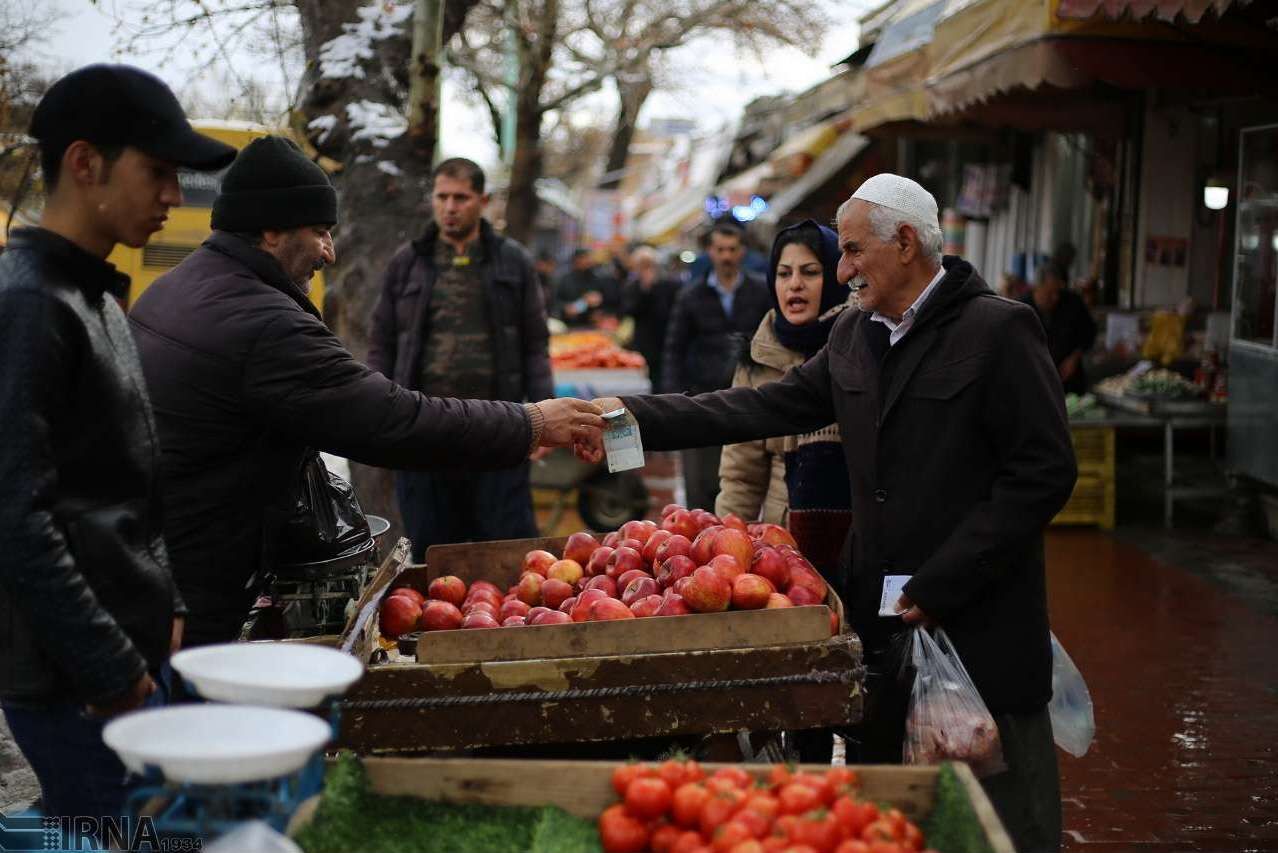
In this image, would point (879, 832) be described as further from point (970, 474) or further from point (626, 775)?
point (970, 474)

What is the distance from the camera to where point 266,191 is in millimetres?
3742

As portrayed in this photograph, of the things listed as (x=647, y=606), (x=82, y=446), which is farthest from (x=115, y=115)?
(x=647, y=606)

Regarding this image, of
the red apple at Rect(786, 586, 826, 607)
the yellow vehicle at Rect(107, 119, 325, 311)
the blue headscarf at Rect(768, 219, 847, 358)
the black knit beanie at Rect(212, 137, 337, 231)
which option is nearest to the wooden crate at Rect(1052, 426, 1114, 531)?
the blue headscarf at Rect(768, 219, 847, 358)

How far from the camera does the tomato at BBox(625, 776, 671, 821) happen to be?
2799 mm

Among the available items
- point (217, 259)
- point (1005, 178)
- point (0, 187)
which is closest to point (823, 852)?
point (217, 259)

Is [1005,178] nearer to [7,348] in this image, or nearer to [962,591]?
[962,591]

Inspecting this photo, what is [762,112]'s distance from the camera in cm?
3056

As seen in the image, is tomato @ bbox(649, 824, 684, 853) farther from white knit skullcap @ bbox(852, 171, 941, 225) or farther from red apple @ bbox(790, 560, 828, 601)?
white knit skullcap @ bbox(852, 171, 941, 225)

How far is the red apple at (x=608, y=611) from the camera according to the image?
377 cm

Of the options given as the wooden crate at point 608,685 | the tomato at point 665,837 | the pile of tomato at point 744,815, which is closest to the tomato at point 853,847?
the pile of tomato at point 744,815

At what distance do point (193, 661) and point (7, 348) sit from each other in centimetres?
75

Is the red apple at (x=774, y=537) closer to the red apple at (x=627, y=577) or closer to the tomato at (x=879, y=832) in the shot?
the red apple at (x=627, y=577)

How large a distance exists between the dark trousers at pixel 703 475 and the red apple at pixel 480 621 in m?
5.04

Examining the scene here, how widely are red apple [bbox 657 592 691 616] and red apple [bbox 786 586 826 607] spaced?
0.32 m
